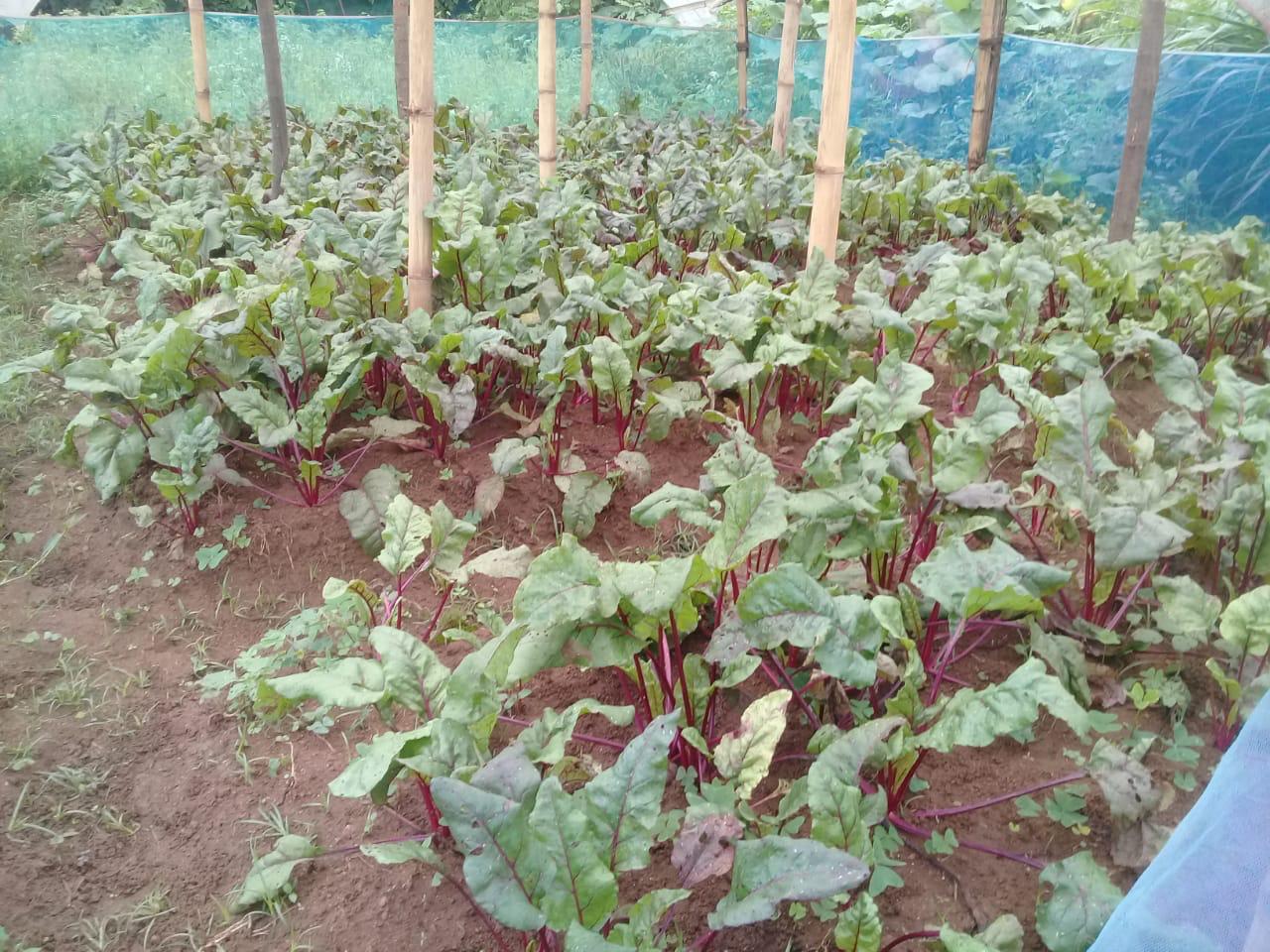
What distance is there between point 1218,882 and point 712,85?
12586mm

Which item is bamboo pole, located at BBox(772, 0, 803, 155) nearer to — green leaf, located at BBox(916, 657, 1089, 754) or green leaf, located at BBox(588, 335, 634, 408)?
green leaf, located at BBox(588, 335, 634, 408)

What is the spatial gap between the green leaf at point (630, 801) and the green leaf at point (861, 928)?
29cm

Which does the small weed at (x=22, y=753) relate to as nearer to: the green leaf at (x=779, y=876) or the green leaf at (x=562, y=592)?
the green leaf at (x=562, y=592)

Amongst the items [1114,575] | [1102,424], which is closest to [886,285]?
[1102,424]

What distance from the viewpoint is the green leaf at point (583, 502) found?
251 centimetres

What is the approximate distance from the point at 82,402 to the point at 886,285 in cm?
296

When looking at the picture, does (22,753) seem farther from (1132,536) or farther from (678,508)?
(1132,536)

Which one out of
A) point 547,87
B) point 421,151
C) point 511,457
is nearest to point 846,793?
point 511,457

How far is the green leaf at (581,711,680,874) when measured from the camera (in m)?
1.35

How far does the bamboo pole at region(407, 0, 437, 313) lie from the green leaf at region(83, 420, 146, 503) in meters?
0.91

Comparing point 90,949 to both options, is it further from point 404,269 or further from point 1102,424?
point 404,269

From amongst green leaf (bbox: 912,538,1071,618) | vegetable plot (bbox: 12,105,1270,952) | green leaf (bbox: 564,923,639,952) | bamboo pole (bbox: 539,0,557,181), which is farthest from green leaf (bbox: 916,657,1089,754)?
bamboo pole (bbox: 539,0,557,181)

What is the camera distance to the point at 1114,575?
81.2 inches

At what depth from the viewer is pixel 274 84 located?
4.21 metres
